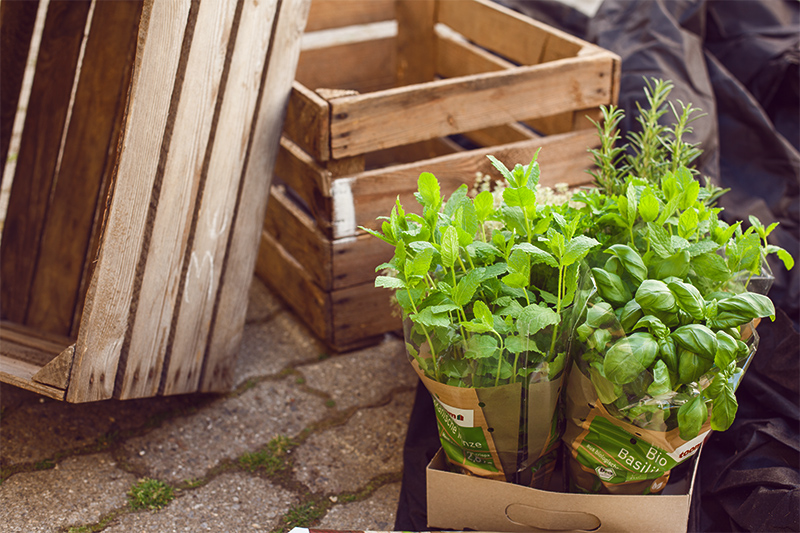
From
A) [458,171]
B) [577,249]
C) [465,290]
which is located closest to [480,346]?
[465,290]

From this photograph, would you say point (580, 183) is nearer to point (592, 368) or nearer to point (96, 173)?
point (592, 368)

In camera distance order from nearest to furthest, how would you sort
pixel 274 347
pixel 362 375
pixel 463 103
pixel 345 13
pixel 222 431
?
pixel 222 431 < pixel 463 103 < pixel 362 375 < pixel 274 347 < pixel 345 13

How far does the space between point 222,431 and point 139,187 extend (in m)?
0.70

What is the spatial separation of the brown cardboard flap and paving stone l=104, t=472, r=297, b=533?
1.76ft

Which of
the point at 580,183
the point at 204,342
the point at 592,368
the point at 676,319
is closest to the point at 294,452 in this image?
the point at 204,342

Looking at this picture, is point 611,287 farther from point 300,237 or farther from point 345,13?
point 345,13

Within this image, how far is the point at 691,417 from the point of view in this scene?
1.11 metres

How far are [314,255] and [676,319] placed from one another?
3.65ft

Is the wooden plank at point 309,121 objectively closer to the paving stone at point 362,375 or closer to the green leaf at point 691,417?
the paving stone at point 362,375

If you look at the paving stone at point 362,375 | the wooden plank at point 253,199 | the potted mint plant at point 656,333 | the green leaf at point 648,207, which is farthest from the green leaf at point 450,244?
the paving stone at point 362,375

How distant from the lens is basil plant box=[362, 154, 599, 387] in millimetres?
1161

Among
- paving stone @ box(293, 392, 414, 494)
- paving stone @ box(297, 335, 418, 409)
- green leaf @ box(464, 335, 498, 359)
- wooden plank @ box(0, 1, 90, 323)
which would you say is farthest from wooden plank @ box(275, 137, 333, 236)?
green leaf @ box(464, 335, 498, 359)

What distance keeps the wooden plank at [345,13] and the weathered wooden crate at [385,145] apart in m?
0.48

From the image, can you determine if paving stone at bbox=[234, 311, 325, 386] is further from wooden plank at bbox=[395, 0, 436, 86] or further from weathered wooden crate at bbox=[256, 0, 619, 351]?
wooden plank at bbox=[395, 0, 436, 86]
